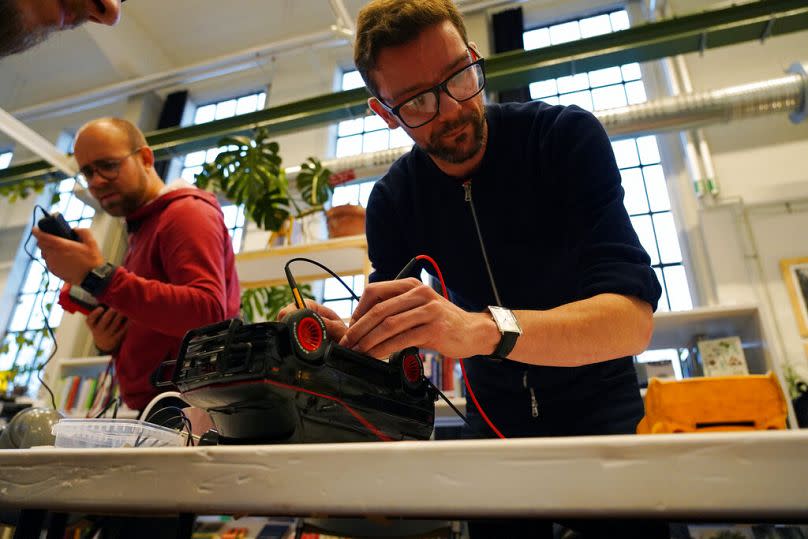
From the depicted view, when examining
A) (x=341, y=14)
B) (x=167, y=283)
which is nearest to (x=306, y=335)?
(x=167, y=283)

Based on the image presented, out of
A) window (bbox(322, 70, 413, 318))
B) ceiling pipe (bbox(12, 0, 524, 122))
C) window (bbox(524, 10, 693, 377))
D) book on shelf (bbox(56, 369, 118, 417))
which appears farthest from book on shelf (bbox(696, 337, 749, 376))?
book on shelf (bbox(56, 369, 118, 417))

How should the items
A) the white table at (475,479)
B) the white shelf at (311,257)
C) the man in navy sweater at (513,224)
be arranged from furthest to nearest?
the white shelf at (311,257) → the man in navy sweater at (513,224) → the white table at (475,479)

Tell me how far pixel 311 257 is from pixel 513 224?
2.02m

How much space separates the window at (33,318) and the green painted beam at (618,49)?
2131mm

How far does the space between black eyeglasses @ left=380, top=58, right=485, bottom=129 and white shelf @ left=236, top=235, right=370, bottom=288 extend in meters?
1.80

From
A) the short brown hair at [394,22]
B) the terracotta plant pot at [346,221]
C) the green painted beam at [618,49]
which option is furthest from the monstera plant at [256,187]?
the short brown hair at [394,22]

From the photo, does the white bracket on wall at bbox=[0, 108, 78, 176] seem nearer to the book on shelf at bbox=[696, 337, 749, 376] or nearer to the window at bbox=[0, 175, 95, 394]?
the window at bbox=[0, 175, 95, 394]

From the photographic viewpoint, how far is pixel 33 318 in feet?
17.6

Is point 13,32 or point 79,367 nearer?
point 13,32

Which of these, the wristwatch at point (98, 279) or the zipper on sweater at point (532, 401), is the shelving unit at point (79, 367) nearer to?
the wristwatch at point (98, 279)

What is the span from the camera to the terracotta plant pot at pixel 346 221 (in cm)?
300

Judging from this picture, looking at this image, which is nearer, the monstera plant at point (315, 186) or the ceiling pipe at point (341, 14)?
the monstera plant at point (315, 186)

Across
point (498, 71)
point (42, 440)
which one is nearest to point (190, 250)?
point (42, 440)

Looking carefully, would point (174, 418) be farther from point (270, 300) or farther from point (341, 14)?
point (341, 14)
